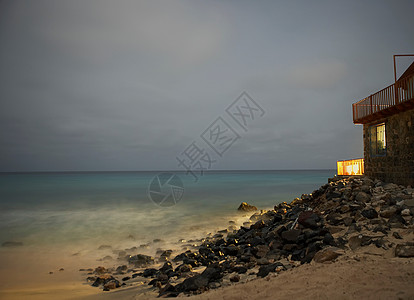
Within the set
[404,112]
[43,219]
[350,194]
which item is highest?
[404,112]

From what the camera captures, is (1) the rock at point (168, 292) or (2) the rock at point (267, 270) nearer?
(1) the rock at point (168, 292)

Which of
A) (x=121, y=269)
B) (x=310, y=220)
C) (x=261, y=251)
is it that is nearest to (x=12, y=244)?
(x=121, y=269)

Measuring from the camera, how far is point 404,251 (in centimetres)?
548

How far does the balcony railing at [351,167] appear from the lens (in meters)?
16.9

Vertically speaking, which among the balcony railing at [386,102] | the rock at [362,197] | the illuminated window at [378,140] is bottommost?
the rock at [362,197]

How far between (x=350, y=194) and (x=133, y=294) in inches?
383

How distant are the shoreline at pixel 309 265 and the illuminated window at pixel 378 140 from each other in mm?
3825

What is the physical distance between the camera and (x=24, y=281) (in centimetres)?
841

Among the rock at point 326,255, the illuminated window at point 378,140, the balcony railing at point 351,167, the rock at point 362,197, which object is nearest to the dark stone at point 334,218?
the rock at point 362,197

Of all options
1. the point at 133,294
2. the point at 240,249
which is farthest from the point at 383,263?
the point at 133,294

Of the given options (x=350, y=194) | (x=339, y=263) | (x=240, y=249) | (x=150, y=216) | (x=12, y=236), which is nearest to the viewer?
(x=339, y=263)

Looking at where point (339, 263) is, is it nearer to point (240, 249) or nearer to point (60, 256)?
point (240, 249)

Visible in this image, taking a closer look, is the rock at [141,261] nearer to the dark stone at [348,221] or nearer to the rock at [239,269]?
the rock at [239,269]

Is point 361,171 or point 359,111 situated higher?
point 359,111
